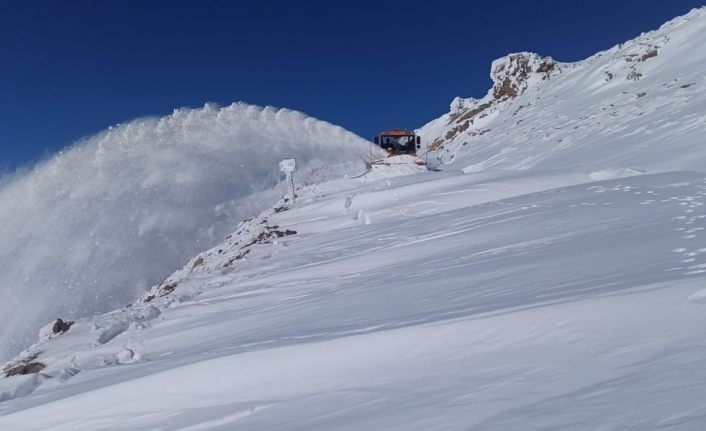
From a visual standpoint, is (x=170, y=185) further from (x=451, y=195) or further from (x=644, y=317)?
(x=644, y=317)

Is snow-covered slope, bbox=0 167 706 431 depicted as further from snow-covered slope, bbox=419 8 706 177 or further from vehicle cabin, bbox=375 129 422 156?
vehicle cabin, bbox=375 129 422 156

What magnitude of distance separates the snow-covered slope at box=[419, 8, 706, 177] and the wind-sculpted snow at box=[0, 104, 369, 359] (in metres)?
10.2

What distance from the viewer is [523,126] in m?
29.9

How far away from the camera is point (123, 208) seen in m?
14.3

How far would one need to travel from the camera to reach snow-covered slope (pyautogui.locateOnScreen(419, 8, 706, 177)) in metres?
13.4

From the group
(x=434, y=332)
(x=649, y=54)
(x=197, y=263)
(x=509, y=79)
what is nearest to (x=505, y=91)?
(x=509, y=79)

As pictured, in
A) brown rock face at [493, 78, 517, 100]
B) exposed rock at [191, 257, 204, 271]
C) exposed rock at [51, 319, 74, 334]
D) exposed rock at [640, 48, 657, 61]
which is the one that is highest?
brown rock face at [493, 78, 517, 100]

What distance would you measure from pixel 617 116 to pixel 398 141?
9.18 m

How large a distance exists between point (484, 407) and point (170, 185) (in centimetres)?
1465

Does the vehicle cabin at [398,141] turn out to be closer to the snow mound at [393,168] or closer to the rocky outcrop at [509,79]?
the snow mound at [393,168]

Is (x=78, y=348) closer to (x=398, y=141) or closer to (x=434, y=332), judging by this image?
(x=434, y=332)

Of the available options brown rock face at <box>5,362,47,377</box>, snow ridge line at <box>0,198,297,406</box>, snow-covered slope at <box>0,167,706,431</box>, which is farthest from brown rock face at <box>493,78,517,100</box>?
brown rock face at <box>5,362,47,377</box>

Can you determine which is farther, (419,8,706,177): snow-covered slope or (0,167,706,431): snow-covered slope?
(419,8,706,177): snow-covered slope

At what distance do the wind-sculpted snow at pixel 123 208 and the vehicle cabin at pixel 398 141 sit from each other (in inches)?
213
